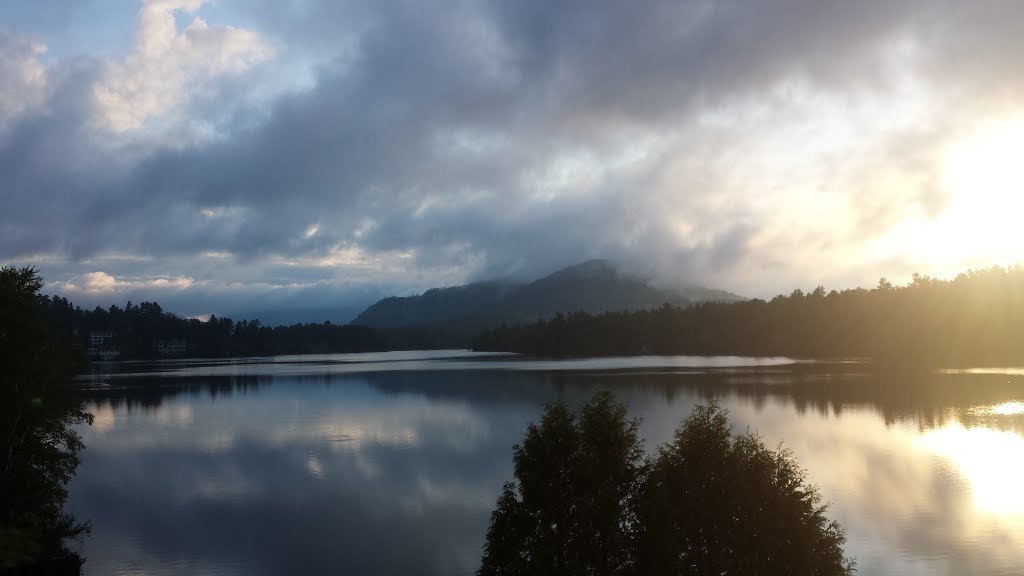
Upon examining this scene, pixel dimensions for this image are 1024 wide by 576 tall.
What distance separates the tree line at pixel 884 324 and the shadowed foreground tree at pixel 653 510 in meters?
127

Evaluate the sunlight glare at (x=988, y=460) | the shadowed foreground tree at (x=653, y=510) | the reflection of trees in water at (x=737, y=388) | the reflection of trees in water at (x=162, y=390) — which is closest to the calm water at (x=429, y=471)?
the sunlight glare at (x=988, y=460)

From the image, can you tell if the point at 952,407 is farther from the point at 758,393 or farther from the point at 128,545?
Result: the point at 128,545

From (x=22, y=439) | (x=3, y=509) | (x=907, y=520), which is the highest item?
(x=22, y=439)

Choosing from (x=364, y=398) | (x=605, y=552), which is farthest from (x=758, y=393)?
(x=605, y=552)

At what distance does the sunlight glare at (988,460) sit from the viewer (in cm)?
3394

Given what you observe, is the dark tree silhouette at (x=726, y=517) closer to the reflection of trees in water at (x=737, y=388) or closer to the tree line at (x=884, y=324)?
the reflection of trees in water at (x=737, y=388)

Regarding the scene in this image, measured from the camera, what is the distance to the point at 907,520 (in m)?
30.9

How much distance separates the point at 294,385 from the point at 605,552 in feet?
312

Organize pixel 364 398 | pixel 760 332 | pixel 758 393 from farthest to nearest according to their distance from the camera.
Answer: pixel 760 332, pixel 364 398, pixel 758 393

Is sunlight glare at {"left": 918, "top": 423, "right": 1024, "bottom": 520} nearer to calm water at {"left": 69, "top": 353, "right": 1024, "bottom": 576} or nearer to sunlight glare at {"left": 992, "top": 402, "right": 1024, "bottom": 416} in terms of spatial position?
calm water at {"left": 69, "top": 353, "right": 1024, "bottom": 576}

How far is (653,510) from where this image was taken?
65.2 ft

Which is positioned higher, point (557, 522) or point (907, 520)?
point (557, 522)

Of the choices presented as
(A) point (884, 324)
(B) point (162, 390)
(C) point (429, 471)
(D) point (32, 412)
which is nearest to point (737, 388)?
(C) point (429, 471)

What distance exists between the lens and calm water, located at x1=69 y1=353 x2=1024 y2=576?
2782cm
